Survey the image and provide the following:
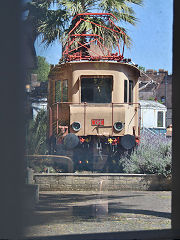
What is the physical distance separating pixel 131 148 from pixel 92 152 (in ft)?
1.54

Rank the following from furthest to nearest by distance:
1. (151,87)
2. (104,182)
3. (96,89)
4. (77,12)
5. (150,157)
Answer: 1. (151,87)
2. (150,157)
3. (104,182)
4. (96,89)
5. (77,12)

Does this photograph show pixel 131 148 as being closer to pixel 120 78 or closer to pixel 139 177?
pixel 139 177

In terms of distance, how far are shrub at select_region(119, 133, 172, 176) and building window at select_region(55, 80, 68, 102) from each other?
1.02m

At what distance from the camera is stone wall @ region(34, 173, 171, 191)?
3.32m

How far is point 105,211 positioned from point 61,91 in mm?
1144

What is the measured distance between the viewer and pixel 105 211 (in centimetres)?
283

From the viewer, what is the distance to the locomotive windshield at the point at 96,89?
3.18m

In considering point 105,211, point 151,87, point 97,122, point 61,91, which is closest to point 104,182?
point 105,211

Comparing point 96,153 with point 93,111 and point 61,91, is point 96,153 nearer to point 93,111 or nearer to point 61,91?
point 93,111

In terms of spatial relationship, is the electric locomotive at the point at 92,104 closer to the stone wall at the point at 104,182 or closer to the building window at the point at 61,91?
the building window at the point at 61,91

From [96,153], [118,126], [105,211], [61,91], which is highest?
[61,91]

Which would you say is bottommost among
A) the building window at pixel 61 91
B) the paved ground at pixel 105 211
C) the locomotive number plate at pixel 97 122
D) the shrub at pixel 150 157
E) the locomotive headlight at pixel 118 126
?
the paved ground at pixel 105 211

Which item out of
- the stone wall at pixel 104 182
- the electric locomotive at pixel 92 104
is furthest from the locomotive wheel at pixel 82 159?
the stone wall at pixel 104 182

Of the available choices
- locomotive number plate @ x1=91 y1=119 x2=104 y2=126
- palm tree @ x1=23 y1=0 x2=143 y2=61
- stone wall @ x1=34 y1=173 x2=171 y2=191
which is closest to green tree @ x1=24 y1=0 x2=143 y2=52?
palm tree @ x1=23 y1=0 x2=143 y2=61
